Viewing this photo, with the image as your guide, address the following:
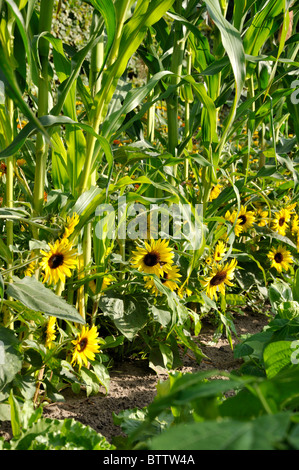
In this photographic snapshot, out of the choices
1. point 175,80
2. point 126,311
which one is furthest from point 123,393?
point 175,80

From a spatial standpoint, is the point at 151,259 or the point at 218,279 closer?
the point at 151,259

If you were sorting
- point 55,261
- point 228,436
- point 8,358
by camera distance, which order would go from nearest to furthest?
point 228,436 < point 8,358 < point 55,261

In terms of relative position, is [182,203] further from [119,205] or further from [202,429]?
[202,429]

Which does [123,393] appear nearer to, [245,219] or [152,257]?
[152,257]

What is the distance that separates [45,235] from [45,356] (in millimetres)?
284

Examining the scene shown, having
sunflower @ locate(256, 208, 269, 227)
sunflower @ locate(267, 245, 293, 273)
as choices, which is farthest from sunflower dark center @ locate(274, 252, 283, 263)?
sunflower @ locate(256, 208, 269, 227)

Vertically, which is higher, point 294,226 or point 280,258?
point 294,226

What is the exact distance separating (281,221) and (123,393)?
0.99 meters

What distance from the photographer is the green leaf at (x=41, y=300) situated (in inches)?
39.0

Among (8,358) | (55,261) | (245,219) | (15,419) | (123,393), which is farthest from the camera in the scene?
(245,219)

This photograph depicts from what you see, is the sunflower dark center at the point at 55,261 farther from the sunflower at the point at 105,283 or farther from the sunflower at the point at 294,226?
the sunflower at the point at 294,226

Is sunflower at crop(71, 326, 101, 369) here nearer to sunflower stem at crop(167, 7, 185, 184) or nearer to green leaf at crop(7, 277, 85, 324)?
green leaf at crop(7, 277, 85, 324)

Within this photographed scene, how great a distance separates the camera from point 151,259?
1.42 meters

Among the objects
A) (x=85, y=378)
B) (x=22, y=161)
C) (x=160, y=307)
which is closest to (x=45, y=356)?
(x=85, y=378)
